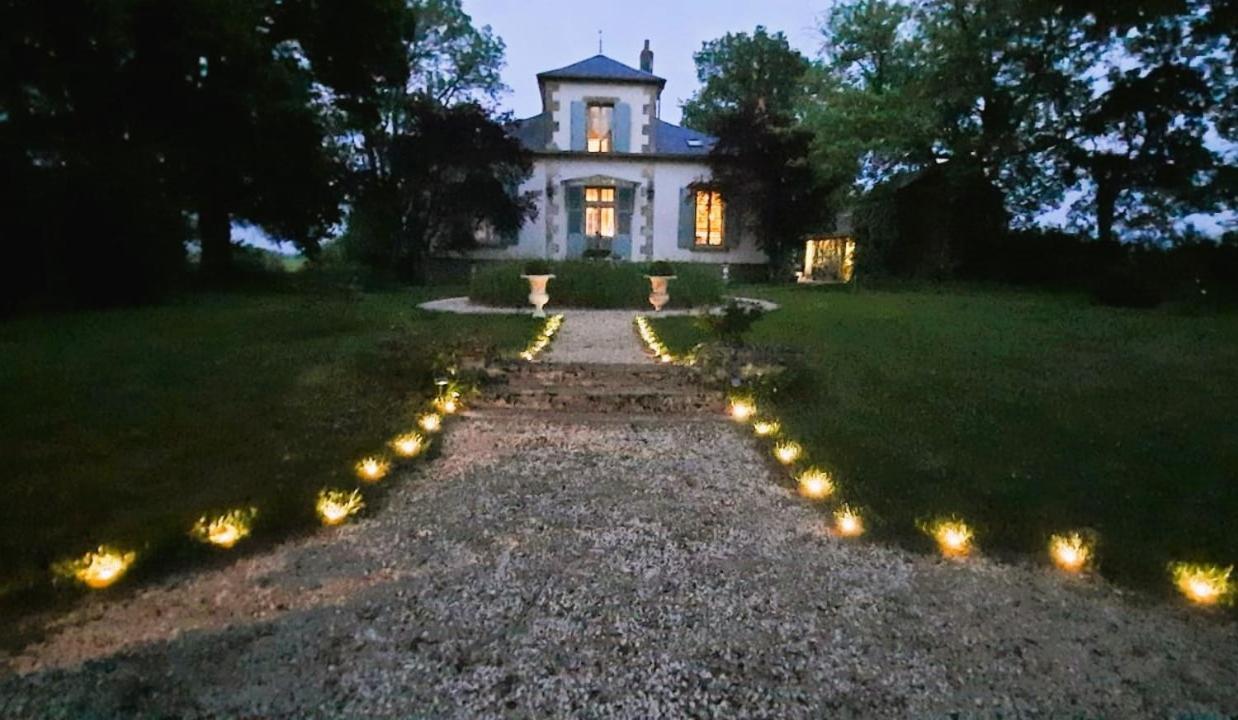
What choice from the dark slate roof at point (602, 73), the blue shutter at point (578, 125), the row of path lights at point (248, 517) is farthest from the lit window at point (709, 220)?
the row of path lights at point (248, 517)

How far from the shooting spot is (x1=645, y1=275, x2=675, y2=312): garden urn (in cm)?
1495

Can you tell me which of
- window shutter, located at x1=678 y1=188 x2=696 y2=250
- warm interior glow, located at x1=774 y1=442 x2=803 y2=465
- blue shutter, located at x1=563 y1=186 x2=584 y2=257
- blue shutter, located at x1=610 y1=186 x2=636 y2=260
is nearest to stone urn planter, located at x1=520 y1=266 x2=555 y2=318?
warm interior glow, located at x1=774 y1=442 x2=803 y2=465

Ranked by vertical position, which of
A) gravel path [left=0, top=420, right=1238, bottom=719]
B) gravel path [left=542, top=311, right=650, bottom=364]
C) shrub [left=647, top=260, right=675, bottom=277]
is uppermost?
shrub [left=647, top=260, right=675, bottom=277]

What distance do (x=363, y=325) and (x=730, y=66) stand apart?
34.9 metres

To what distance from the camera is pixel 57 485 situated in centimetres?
447

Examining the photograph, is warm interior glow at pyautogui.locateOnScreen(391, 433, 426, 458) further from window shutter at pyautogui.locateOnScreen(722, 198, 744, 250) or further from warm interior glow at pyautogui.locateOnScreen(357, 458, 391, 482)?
window shutter at pyautogui.locateOnScreen(722, 198, 744, 250)

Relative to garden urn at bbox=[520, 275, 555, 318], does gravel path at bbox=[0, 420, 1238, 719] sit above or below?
below

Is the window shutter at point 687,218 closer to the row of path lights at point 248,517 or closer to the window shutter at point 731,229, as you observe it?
the window shutter at point 731,229

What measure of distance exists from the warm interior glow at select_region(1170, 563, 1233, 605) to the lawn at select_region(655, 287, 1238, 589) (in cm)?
8

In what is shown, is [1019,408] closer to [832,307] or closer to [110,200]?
[832,307]

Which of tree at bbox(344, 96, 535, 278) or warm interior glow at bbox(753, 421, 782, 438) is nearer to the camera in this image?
warm interior glow at bbox(753, 421, 782, 438)

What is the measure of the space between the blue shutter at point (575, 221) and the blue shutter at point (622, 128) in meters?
1.85

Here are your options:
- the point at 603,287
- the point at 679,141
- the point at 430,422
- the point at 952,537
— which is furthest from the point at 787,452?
the point at 679,141

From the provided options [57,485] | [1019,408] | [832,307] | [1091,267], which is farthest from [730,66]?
[57,485]
